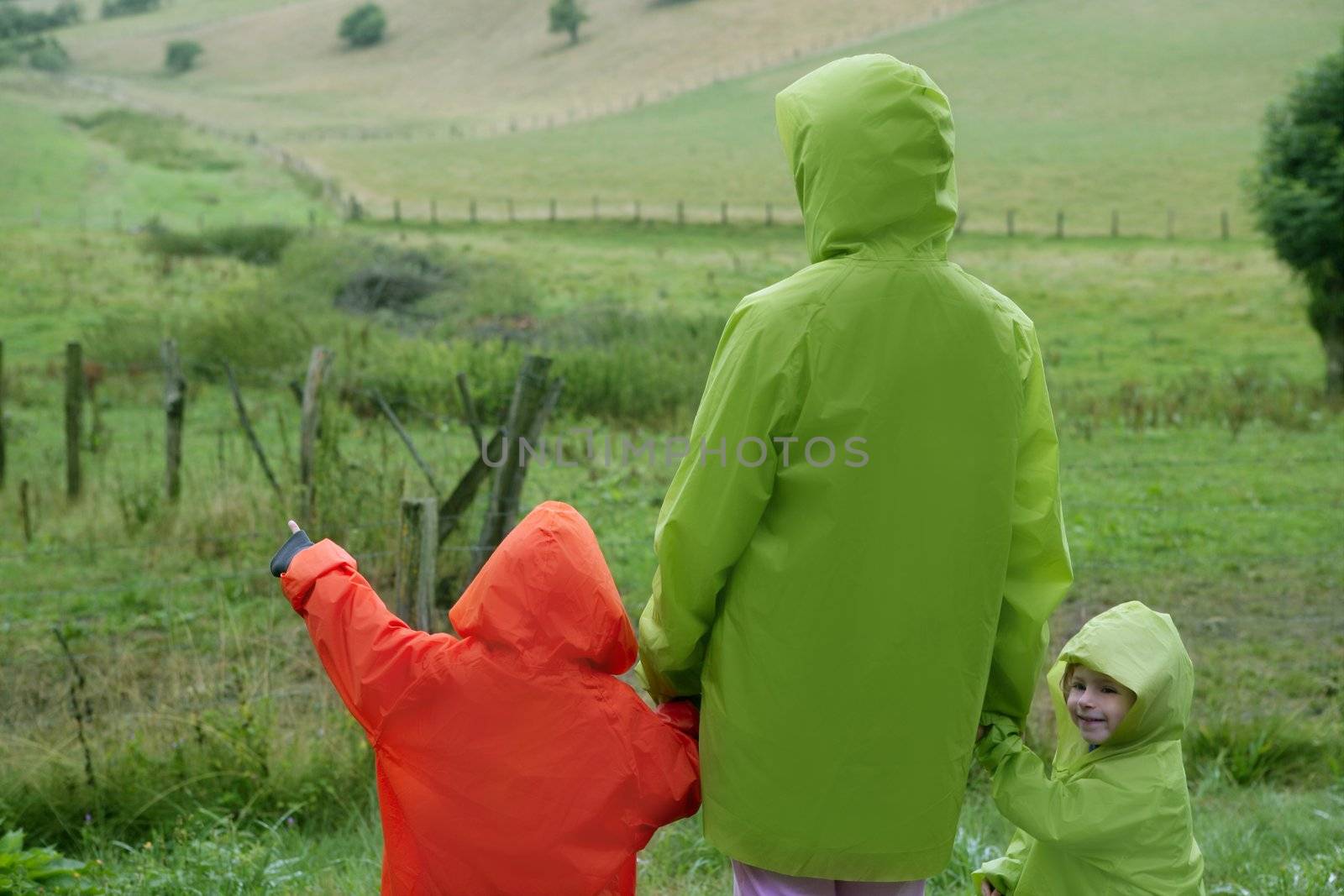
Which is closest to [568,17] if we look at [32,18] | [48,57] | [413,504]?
[48,57]

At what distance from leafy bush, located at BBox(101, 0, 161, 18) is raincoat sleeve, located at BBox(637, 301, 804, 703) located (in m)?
115

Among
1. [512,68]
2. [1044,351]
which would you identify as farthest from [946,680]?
[512,68]

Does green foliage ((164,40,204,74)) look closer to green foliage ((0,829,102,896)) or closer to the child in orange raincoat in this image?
green foliage ((0,829,102,896))

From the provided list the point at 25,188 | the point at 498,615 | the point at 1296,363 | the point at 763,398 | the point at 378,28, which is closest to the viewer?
the point at 763,398

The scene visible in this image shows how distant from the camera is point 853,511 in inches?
88.7

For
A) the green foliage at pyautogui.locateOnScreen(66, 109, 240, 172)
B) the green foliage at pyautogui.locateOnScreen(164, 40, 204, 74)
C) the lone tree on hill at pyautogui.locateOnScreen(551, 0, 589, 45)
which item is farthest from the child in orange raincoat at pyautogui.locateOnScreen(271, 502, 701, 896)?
the green foliage at pyautogui.locateOnScreen(164, 40, 204, 74)

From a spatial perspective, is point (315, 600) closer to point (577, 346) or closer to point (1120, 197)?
point (577, 346)

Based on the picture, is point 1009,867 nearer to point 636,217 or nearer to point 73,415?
point 73,415

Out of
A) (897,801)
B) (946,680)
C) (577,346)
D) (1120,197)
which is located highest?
(946,680)

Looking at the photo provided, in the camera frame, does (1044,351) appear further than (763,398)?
Yes

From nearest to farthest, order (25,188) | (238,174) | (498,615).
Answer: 1. (498,615)
2. (25,188)
3. (238,174)

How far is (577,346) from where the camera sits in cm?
1554

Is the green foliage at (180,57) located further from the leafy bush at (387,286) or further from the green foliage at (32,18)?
the leafy bush at (387,286)

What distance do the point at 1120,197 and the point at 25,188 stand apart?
3328 cm
